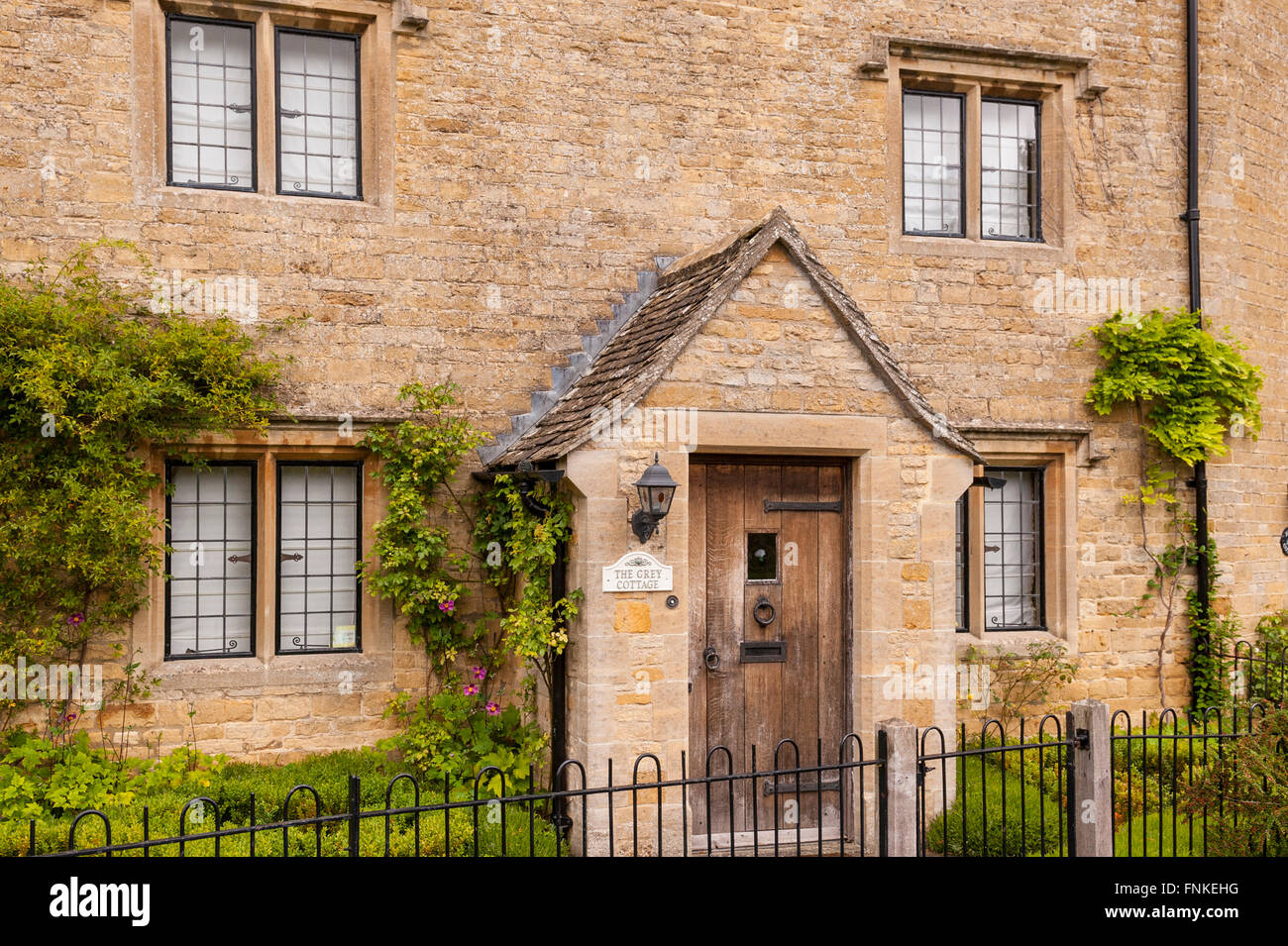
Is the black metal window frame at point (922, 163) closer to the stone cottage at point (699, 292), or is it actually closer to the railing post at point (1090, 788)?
the stone cottage at point (699, 292)

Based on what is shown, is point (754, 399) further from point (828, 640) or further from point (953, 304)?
point (953, 304)

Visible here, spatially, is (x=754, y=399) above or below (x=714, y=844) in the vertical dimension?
above

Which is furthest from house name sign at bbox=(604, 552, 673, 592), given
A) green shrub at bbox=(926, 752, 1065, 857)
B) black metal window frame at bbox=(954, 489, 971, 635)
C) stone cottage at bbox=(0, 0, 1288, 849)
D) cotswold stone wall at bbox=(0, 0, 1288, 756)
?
black metal window frame at bbox=(954, 489, 971, 635)

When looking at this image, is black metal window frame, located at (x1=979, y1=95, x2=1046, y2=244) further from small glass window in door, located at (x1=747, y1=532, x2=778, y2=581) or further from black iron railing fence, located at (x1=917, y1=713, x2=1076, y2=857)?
black iron railing fence, located at (x1=917, y1=713, x2=1076, y2=857)

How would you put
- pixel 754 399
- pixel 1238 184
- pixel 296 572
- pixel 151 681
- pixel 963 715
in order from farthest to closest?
1. pixel 1238 184
2. pixel 963 715
3. pixel 296 572
4. pixel 151 681
5. pixel 754 399

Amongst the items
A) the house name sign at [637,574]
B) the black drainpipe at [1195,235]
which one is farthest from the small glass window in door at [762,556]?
the black drainpipe at [1195,235]

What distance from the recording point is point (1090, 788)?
6645 mm

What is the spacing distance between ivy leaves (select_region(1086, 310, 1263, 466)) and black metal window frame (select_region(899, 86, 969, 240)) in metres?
1.63

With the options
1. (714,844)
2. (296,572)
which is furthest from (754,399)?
(296,572)

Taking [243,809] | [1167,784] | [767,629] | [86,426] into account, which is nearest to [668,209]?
[767,629]

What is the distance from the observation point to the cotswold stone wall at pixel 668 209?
8.24 meters

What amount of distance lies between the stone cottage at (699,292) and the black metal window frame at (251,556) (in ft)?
0.13

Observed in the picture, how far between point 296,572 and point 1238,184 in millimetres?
9433

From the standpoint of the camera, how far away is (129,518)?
7.70 meters
